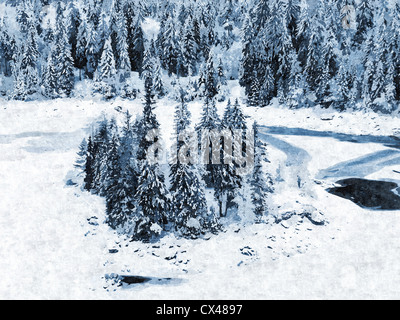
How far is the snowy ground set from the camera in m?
17.9

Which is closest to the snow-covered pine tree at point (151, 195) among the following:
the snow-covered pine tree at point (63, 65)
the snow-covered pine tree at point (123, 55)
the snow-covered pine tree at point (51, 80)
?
the snow-covered pine tree at point (51, 80)

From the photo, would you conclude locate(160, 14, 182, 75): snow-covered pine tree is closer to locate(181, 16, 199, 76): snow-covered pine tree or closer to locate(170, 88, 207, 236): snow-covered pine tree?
locate(181, 16, 199, 76): snow-covered pine tree

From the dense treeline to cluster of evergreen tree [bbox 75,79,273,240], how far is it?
19.2m

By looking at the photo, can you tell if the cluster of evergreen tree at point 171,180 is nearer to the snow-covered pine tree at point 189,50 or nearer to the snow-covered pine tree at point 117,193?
the snow-covered pine tree at point 117,193

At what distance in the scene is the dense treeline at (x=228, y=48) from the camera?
4562cm

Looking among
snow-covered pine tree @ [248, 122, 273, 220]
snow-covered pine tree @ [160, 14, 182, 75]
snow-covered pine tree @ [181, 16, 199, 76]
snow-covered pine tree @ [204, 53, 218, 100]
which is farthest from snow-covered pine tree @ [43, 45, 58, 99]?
snow-covered pine tree @ [248, 122, 273, 220]

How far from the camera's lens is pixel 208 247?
853 inches

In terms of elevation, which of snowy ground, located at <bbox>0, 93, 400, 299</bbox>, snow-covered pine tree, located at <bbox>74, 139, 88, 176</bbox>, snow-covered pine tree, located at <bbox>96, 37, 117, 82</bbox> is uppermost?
snow-covered pine tree, located at <bbox>96, 37, 117, 82</bbox>

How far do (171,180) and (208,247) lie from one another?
4.84m

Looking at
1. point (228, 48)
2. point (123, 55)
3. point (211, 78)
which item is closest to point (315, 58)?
point (211, 78)

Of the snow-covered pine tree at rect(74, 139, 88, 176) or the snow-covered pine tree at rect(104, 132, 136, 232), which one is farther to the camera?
the snow-covered pine tree at rect(74, 139, 88, 176)

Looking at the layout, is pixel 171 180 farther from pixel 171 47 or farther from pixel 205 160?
pixel 171 47
